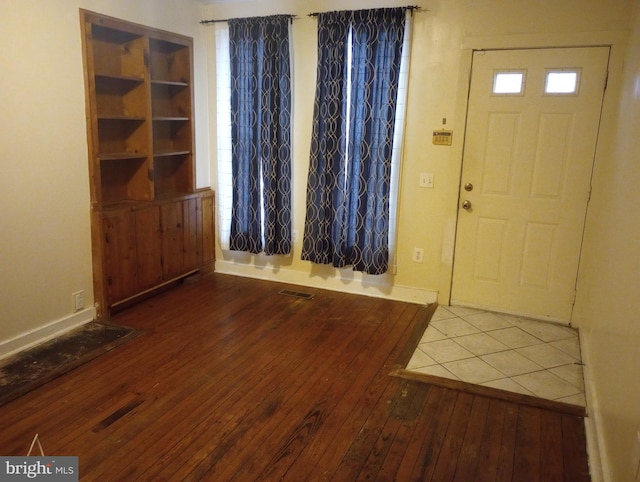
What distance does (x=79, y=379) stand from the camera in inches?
109

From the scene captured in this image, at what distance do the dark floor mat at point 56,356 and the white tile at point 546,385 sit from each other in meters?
2.56

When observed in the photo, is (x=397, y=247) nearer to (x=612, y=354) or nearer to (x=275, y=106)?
(x=275, y=106)

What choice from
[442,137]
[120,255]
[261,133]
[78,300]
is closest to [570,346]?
[442,137]

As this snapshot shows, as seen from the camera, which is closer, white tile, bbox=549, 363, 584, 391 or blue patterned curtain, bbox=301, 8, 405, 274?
white tile, bbox=549, 363, 584, 391

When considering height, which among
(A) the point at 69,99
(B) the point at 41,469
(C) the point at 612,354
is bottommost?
(B) the point at 41,469

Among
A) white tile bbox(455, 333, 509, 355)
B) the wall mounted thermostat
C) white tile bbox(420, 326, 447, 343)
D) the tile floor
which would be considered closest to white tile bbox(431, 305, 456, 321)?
the tile floor

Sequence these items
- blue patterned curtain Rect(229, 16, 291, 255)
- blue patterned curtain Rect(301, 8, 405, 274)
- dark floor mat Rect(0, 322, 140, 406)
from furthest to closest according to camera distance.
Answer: blue patterned curtain Rect(229, 16, 291, 255) → blue patterned curtain Rect(301, 8, 405, 274) → dark floor mat Rect(0, 322, 140, 406)

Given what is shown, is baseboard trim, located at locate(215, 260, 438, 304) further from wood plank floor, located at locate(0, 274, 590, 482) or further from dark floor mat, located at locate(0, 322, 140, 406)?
dark floor mat, located at locate(0, 322, 140, 406)

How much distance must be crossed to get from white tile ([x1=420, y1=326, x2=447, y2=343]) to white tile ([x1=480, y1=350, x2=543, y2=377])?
372mm

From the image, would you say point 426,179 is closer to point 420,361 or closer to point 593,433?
point 420,361

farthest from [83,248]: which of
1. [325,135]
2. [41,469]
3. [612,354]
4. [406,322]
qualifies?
[612,354]

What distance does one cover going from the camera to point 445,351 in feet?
10.6

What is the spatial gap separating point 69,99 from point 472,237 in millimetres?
3118
